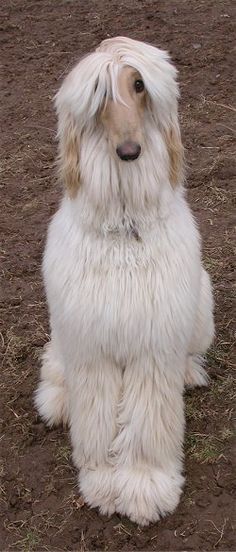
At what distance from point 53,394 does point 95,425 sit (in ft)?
1.38

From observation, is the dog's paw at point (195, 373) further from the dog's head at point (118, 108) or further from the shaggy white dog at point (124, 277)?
the dog's head at point (118, 108)

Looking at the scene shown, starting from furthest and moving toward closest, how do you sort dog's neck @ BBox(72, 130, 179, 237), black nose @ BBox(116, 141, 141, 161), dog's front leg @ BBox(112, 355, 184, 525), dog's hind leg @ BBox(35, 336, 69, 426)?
dog's hind leg @ BBox(35, 336, 69, 426), dog's front leg @ BBox(112, 355, 184, 525), dog's neck @ BBox(72, 130, 179, 237), black nose @ BBox(116, 141, 141, 161)

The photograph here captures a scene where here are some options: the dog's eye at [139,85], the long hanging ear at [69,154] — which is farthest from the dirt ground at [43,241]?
the dog's eye at [139,85]

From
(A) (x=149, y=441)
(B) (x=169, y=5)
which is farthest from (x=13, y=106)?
(A) (x=149, y=441)

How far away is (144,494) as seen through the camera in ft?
7.86

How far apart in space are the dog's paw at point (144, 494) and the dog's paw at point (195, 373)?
497 mm

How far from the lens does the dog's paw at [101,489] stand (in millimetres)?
2447

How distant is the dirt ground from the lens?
2.46m

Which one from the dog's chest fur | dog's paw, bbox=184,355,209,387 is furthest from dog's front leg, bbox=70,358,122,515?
dog's paw, bbox=184,355,209,387

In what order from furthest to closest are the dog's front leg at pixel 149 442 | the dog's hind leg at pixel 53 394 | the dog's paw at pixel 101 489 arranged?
the dog's hind leg at pixel 53 394 → the dog's paw at pixel 101 489 → the dog's front leg at pixel 149 442

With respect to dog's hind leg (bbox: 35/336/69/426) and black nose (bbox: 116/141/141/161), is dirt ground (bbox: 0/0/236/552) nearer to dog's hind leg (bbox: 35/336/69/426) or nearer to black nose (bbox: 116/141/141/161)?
dog's hind leg (bbox: 35/336/69/426)

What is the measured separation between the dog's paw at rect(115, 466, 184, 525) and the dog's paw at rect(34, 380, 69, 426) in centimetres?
41

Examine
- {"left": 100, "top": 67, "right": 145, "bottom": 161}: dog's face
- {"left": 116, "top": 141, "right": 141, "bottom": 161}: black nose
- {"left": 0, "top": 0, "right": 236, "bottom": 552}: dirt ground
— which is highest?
{"left": 100, "top": 67, "right": 145, "bottom": 161}: dog's face

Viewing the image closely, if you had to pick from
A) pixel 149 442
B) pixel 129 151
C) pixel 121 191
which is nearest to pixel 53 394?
pixel 149 442
